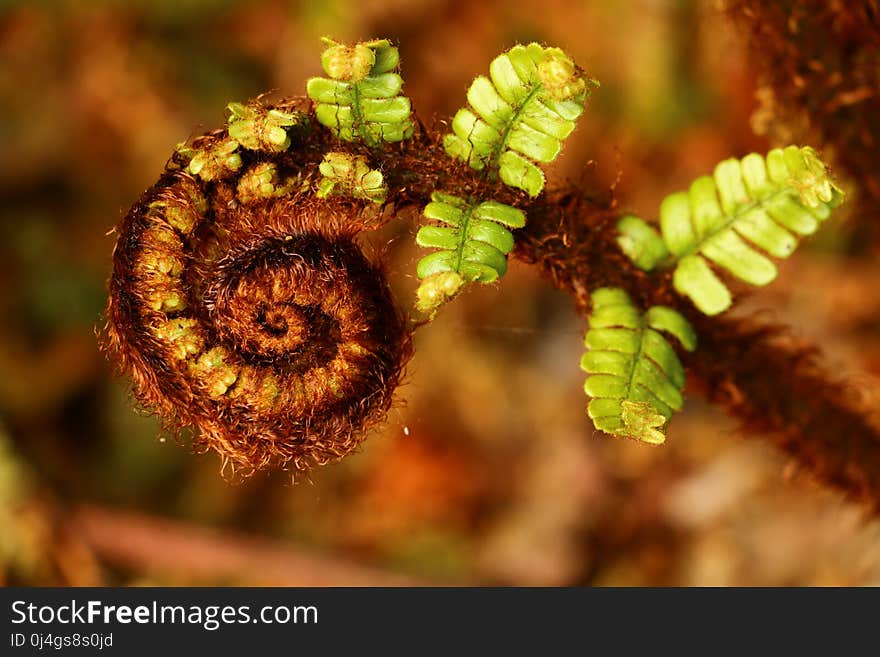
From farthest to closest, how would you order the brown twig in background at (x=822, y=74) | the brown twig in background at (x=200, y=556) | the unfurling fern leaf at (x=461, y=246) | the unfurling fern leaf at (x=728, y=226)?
the brown twig in background at (x=200, y=556), the brown twig in background at (x=822, y=74), the unfurling fern leaf at (x=728, y=226), the unfurling fern leaf at (x=461, y=246)

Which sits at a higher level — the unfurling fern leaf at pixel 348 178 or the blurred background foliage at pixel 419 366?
the blurred background foliage at pixel 419 366

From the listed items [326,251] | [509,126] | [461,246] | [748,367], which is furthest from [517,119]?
[748,367]

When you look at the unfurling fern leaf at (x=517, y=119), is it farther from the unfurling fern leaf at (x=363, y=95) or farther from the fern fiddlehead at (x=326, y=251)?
the unfurling fern leaf at (x=363, y=95)

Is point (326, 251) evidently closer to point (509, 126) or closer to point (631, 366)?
point (509, 126)

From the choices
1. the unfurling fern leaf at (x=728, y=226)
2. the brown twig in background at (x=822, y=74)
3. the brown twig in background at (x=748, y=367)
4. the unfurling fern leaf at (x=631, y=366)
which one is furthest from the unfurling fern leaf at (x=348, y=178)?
the brown twig in background at (x=822, y=74)

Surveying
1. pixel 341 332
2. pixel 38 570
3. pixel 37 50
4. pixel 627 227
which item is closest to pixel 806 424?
pixel 627 227

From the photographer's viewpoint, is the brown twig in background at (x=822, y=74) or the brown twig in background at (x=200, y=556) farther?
the brown twig in background at (x=200, y=556)

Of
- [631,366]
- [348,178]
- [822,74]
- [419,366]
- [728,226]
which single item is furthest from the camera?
[419,366]
